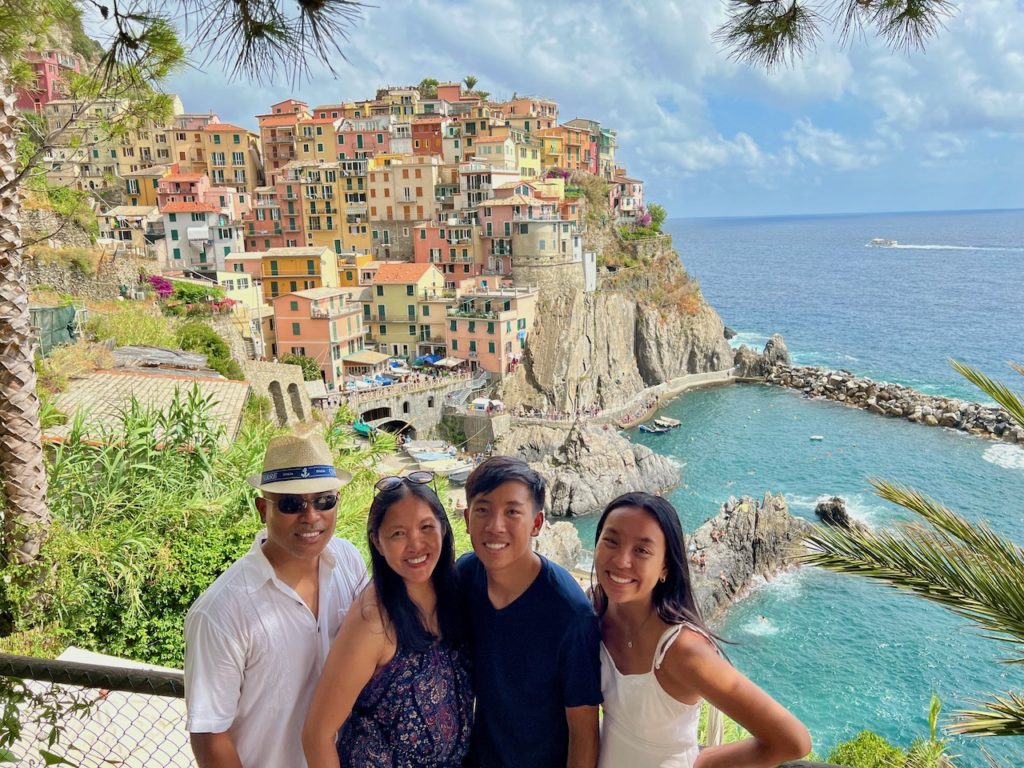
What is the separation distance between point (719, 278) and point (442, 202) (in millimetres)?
78433

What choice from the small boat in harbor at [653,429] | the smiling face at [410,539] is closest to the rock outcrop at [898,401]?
the small boat in harbor at [653,429]

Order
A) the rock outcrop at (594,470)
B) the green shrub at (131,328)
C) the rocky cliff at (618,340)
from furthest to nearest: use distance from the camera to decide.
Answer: the rocky cliff at (618,340) < the rock outcrop at (594,470) < the green shrub at (131,328)

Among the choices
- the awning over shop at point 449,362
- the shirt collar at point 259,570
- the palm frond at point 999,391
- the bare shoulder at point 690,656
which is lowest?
the awning over shop at point 449,362

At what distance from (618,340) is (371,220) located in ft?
53.0

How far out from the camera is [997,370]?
4800 cm

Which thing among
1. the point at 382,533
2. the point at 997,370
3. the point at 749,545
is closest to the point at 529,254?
the point at 749,545

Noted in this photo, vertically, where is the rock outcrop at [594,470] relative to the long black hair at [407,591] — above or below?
below

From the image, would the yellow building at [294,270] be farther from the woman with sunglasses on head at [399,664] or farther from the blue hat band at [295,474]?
the woman with sunglasses on head at [399,664]

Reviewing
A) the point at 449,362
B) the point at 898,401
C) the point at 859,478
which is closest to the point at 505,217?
the point at 449,362

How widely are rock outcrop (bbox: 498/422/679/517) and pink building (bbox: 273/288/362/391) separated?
360 inches

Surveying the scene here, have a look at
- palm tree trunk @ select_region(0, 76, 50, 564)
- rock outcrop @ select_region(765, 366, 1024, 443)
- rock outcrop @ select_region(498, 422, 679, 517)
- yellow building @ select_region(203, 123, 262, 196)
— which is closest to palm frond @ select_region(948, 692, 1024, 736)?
palm tree trunk @ select_region(0, 76, 50, 564)

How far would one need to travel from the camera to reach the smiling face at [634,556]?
203 cm

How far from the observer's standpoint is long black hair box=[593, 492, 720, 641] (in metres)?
2.03

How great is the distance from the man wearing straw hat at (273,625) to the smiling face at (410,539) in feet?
0.90
